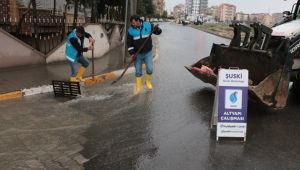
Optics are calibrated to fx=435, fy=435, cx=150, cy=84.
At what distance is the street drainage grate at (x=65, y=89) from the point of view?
976cm

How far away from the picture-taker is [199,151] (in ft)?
21.3

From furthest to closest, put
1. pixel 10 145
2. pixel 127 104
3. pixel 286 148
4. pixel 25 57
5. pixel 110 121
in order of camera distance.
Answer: pixel 25 57, pixel 127 104, pixel 110 121, pixel 286 148, pixel 10 145

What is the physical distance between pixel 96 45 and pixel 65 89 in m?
7.73

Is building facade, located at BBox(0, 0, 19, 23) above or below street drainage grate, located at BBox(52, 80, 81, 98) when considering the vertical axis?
above

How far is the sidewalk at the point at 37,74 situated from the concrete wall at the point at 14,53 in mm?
203

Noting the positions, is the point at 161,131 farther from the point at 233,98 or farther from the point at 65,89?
the point at 65,89

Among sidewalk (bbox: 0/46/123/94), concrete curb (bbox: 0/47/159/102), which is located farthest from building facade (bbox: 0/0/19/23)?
concrete curb (bbox: 0/47/159/102)

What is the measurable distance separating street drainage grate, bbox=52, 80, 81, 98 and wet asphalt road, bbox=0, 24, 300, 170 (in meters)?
0.23

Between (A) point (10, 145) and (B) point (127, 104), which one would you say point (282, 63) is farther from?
(A) point (10, 145)

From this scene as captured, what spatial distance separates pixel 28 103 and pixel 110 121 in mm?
2211

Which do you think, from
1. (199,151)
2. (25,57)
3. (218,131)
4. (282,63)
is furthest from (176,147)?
(25,57)

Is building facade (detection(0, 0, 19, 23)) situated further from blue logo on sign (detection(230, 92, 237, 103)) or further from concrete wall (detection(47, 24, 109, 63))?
blue logo on sign (detection(230, 92, 237, 103))

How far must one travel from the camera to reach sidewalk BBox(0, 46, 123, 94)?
10630mm

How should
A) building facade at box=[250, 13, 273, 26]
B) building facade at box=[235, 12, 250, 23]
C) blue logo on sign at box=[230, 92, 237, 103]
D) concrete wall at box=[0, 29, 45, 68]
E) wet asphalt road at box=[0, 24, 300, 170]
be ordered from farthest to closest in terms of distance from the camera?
building facade at box=[235, 12, 250, 23], building facade at box=[250, 13, 273, 26], concrete wall at box=[0, 29, 45, 68], blue logo on sign at box=[230, 92, 237, 103], wet asphalt road at box=[0, 24, 300, 170]
